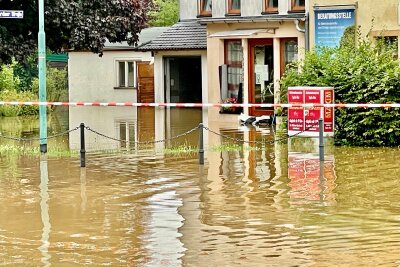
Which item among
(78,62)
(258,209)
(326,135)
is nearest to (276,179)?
(258,209)

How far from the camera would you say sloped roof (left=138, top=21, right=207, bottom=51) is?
42.8m

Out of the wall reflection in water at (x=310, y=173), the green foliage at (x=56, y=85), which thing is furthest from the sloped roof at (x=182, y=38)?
the wall reflection in water at (x=310, y=173)

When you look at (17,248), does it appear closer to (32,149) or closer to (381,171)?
(381,171)

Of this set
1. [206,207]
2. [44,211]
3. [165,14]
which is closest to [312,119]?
[206,207]

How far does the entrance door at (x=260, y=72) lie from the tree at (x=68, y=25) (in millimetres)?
3960

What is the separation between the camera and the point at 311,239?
12.1 metres

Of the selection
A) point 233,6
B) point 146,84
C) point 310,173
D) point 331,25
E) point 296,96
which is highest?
point 233,6

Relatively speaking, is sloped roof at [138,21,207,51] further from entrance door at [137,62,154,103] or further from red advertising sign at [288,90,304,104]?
red advertising sign at [288,90,304,104]

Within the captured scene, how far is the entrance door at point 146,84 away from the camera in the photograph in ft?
157

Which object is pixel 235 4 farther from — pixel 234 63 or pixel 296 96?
pixel 296 96

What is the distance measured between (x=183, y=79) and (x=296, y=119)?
23.3 metres

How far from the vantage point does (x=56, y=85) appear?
51750mm

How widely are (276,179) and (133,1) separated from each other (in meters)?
17.0

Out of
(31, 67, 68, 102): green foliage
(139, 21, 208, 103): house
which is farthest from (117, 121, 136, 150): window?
(31, 67, 68, 102): green foliage
